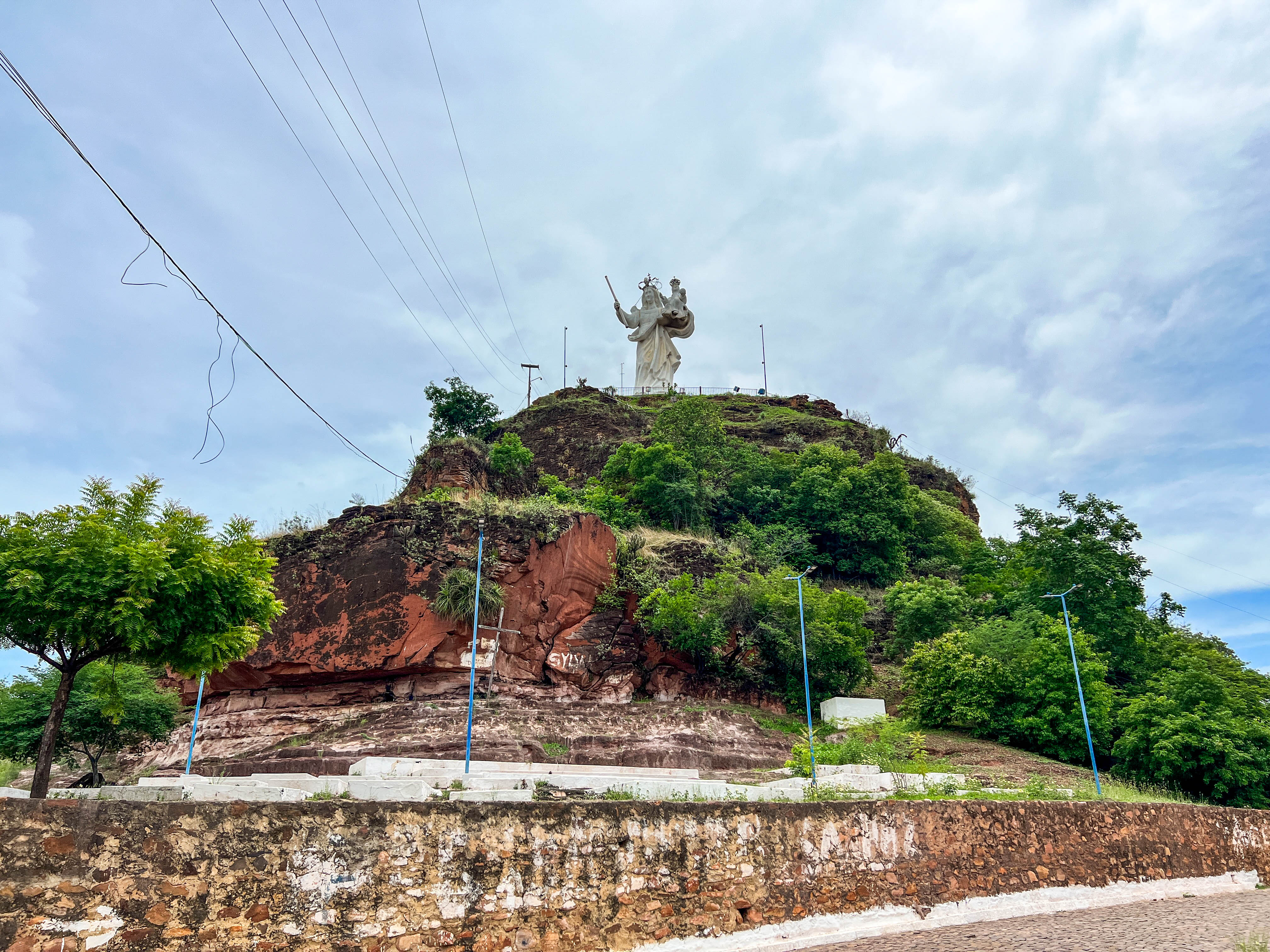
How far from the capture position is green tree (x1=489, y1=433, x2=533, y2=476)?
33.4 meters

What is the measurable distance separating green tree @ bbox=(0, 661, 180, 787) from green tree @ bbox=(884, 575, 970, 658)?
2222 cm

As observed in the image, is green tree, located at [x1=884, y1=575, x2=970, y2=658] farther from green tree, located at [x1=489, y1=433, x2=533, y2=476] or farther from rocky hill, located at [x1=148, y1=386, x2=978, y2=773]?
green tree, located at [x1=489, y1=433, x2=533, y2=476]

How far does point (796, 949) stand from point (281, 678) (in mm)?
15997

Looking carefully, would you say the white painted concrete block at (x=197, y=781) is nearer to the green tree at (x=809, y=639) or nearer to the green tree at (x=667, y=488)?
the green tree at (x=809, y=639)

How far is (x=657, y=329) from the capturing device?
5294 centimetres

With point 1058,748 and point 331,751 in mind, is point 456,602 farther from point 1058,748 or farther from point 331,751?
point 1058,748

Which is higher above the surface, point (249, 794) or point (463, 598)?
point (463, 598)

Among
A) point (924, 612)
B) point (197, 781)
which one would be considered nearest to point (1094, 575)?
point (924, 612)

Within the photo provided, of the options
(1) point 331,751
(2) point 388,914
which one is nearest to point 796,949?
(2) point 388,914

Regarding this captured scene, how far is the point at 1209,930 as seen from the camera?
9328 mm

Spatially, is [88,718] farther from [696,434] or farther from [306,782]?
[696,434]

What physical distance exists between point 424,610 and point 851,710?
11756 millimetres

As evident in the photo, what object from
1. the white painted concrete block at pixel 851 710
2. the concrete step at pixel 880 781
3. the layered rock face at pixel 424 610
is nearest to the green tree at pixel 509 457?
the layered rock face at pixel 424 610

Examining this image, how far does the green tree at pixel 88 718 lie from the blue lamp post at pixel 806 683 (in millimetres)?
16289
